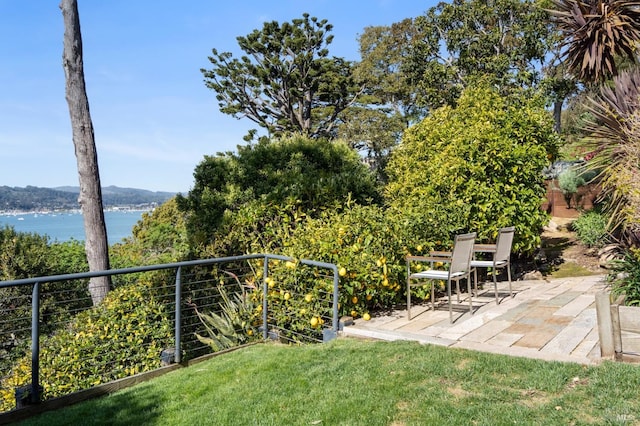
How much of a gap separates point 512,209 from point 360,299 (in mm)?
3495

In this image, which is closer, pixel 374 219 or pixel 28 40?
pixel 374 219

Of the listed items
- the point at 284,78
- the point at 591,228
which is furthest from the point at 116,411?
the point at 284,78

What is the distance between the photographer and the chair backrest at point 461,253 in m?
4.92

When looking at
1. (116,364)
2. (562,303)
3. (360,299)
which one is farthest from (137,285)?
(562,303)

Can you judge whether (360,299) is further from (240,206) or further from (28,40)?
(28,40)

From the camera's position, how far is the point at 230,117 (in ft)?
95.4

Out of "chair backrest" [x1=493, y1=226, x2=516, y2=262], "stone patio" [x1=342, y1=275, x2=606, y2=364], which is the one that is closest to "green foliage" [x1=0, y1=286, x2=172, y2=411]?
"stone patio" [x1=342, y1=275, x2=606, y2=364]

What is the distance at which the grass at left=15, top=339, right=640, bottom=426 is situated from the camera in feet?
9.08

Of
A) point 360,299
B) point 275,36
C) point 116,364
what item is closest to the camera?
point 360,299

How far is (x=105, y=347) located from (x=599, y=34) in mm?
8890

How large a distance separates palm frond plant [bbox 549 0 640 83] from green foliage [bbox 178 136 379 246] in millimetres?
4187

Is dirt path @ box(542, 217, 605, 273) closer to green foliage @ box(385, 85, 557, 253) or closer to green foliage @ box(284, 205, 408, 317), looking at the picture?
green foliage @ box(385, 85, 557, 253)

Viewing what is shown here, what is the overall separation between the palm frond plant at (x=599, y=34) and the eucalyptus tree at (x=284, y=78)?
18035 millimetres

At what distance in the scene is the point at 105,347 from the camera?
5938 millimetres
